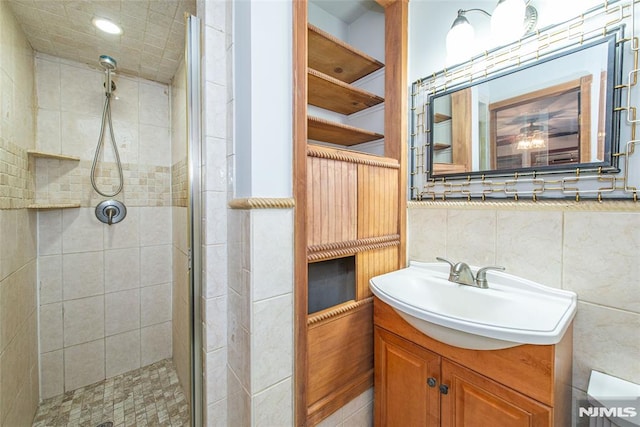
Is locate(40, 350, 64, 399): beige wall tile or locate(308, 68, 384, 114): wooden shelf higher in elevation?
locate(308, 68, 384, 114): wooden shelf

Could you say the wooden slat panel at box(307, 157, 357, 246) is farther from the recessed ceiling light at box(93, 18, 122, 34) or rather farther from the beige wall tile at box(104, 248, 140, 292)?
the beige wall tile at box(104, 248, 140, 292)

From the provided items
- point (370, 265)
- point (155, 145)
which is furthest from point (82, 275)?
point (370, 265)

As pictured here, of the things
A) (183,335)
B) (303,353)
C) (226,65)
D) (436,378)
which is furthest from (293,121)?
(183,335)

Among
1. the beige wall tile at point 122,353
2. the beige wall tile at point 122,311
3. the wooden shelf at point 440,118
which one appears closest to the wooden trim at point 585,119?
the wooden shelf at point 440,118

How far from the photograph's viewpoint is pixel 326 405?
1.05m

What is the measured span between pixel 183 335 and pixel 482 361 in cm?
165

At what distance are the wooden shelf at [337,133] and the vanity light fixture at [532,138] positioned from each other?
0.67 meters

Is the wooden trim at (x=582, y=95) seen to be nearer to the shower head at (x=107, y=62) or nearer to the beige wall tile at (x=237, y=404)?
the beige wall tile at (x=237, y=404)

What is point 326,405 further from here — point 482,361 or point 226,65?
point 226,65

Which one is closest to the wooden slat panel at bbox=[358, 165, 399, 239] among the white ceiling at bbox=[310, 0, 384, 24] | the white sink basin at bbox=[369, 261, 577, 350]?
the white sink basin at bbox=[369, 261, 577, 350]

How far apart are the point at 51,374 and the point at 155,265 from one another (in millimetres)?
851

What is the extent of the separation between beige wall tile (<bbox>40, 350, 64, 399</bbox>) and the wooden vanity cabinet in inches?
80.1

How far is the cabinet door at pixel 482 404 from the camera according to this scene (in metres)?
0.74

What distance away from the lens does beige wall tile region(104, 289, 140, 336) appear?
1826 millimetres
